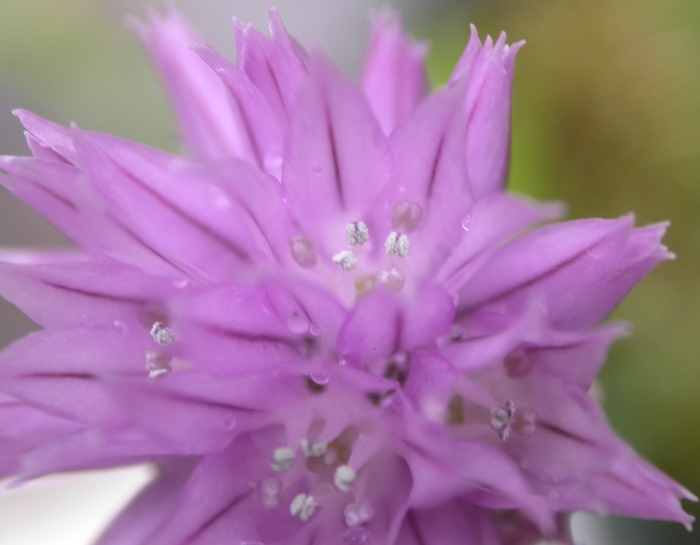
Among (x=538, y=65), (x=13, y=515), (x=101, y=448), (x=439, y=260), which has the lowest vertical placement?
(x=13, y=515)

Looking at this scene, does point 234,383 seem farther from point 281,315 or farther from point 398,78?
point 398,78

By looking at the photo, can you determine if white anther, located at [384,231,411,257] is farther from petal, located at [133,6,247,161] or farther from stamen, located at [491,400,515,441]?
petal, located at [133,6,247,161]

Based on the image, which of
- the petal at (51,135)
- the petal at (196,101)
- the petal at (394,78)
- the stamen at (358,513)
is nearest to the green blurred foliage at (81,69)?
the petal at (196,101)

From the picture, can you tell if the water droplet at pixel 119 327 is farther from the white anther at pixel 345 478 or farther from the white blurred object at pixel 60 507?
the white blurred object at pixel 60 507

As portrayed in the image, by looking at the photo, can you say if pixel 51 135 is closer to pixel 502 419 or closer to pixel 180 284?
pixel 180 284

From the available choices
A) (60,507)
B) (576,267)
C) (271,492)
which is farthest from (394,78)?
(60,507)

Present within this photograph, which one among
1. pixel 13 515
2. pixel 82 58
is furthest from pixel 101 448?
pixel 82 58
